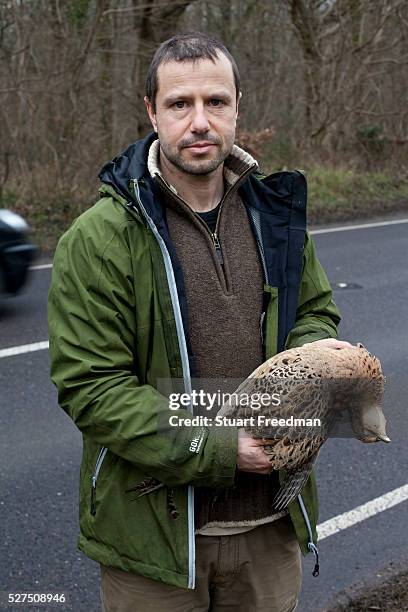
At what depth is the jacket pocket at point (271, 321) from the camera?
215cm

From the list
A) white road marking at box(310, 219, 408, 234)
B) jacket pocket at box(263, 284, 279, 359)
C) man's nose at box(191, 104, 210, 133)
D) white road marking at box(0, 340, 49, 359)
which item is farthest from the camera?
white road marking at box(310, 219, 408, 234)

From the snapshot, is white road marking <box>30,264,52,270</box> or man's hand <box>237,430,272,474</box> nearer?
man's hand <box>237,430,272,474</box>

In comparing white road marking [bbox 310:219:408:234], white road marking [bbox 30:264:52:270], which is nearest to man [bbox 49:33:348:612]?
white road marking [bbox 30:264:52:270]

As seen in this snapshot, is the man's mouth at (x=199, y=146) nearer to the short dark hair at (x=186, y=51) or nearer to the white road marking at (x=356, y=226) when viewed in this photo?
the short dark hair at (x=186, y=51)

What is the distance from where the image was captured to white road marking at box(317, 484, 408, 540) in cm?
393

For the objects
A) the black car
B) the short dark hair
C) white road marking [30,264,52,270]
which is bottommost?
white road marking [30,264,52,270]

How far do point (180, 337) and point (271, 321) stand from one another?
0.93 feet

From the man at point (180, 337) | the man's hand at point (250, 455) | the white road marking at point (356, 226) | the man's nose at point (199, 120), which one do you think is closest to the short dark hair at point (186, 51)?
the man at point (180, 337)

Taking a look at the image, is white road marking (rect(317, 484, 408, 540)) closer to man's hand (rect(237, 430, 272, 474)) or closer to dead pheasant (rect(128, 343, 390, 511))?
dead pheasant (rect(128, 343, 390, 511))

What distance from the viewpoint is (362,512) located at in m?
4.08

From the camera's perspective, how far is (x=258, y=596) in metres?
2.20

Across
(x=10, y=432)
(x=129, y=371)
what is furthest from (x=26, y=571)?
(x=129, y=371)

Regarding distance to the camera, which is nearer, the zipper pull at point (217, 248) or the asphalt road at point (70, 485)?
the zipper pull at point (217, 248)

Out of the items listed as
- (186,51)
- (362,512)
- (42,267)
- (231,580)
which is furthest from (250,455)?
(42,267)
